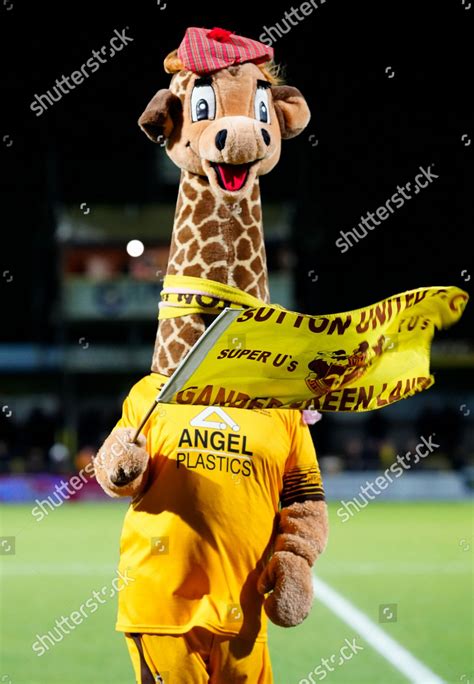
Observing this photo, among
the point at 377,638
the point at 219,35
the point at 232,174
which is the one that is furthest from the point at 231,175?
the point at 377,638

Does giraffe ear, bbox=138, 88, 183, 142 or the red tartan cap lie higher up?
the red tartan cap

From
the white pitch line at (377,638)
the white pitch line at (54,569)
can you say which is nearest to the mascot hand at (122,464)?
the white pitch line at (377,638)

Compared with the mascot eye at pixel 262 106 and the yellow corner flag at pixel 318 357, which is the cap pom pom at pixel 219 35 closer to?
the mascot eye at pixel 262 106

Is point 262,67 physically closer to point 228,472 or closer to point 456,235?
point 228,472

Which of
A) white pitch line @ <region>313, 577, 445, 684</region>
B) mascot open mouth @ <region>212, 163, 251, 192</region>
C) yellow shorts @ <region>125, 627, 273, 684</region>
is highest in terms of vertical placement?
mascot open mouth @ <region>212, 163, 251, 192</region>

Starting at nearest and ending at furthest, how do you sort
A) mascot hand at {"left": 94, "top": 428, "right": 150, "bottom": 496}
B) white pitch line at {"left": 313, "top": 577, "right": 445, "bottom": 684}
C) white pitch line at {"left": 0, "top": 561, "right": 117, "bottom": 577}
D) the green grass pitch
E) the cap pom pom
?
mascot hand at {"left": 94, "top": 428, "right": 150, "bottom": 496} < the cap pom pom < white pitch line at {"left": 313, "top": 577, "right": 445, "bottom": 684} < the green grass pitch < white pitch line at {"left": 0, "top": 561, "right": 117, "bottom": 577}

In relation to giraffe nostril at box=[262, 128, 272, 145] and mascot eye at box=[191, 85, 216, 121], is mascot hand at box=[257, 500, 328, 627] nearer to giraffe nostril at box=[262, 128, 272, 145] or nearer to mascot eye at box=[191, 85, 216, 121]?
giraffe nostril at box=[262, 128, 272, 145]

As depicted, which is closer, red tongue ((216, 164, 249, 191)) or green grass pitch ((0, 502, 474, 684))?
red tongue ((216, 164, 249, 191))

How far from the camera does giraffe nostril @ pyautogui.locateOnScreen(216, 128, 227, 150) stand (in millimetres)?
3555

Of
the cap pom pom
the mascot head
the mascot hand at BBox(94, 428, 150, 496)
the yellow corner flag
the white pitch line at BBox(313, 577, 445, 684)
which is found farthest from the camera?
the white pitch line at BBox(313, 577, 445, 684)

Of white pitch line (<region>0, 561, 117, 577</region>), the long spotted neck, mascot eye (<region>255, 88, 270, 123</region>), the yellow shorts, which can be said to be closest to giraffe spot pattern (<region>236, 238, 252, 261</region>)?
the long spotted neck

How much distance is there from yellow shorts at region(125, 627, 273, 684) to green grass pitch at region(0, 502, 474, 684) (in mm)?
2558

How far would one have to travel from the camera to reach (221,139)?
3.56 meters

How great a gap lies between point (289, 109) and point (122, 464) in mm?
1461
